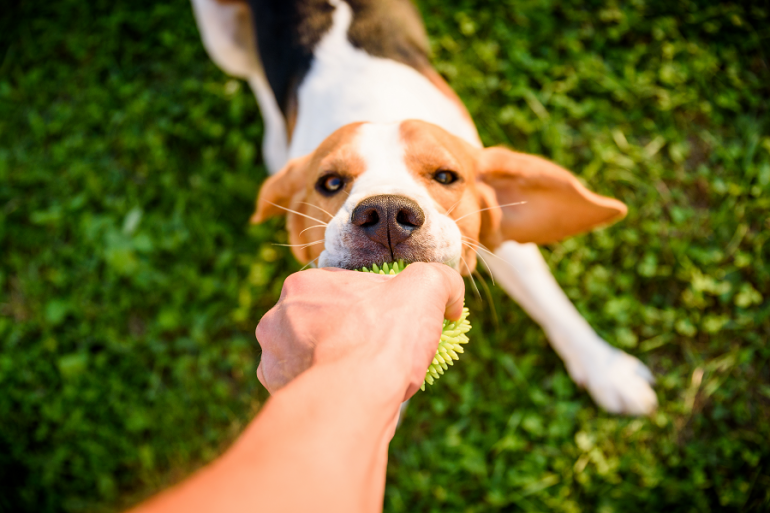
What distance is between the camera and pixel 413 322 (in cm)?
122

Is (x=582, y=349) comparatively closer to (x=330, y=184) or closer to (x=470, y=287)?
(x=470, y=287)

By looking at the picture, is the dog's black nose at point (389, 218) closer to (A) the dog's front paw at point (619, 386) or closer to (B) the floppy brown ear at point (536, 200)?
(B) the floppy brown ear at point (536, 200)

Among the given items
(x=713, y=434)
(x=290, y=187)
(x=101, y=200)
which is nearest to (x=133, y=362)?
(x=101, y=200)

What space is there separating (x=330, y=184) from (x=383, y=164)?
9.8 inches

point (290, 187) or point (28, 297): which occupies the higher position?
point (290, 187)

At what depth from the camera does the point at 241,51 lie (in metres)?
3.60

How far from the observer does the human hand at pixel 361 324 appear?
1.16 meters

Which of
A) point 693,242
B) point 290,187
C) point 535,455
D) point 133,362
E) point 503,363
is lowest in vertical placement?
point 133,362

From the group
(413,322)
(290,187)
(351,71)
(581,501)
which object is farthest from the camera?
(581,501)

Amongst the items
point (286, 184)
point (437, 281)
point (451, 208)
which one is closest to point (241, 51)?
point (286, 184)

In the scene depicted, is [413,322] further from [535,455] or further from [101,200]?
[101,200]

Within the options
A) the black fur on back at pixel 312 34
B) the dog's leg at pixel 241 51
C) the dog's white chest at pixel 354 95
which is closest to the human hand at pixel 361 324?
the dog's white chest at pixel 354 95

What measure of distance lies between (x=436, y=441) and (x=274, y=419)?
226 centimetres

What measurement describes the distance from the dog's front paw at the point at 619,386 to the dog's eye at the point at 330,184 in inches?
76.3
